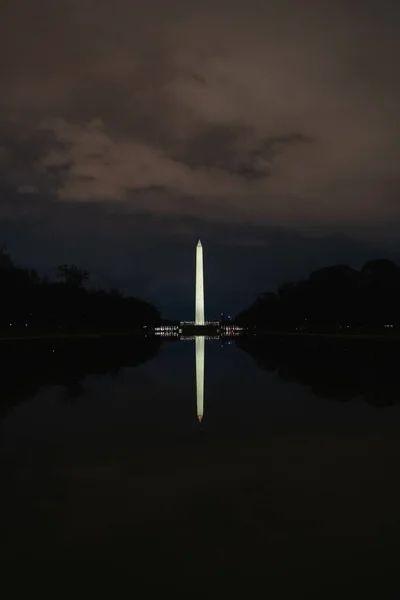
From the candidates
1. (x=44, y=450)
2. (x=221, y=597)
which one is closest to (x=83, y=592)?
(x=221, y=597)

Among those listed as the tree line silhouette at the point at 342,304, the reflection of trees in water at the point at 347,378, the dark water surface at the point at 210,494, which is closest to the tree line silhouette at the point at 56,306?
the tree line silhouette at the point at 342,304

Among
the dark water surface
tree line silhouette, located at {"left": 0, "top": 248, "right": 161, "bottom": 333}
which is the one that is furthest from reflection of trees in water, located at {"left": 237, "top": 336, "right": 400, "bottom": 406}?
tree line silhouette, located at {"left": 0, "top": 248, "right": 161, "bottom": 333}

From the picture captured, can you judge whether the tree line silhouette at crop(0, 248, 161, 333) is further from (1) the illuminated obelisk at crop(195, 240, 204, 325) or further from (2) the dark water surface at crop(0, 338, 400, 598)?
(2) the dark water surface at crop(0, 338, 400, 598)

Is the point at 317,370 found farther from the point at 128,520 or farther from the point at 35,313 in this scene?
the point at 35,313

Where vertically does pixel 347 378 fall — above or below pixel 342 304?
below

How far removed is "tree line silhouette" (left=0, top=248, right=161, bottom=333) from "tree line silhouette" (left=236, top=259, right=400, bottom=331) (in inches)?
1146

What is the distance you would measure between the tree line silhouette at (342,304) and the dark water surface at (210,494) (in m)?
58.8

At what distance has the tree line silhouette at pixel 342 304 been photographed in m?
71.3

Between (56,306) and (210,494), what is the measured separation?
76957 millimetres

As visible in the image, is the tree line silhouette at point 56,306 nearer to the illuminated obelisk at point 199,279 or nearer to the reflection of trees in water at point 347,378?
the illuminated obelisk at point 199,279

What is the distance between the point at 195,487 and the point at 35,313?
2834 inches

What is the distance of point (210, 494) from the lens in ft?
23.1

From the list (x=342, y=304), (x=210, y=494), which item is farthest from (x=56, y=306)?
(x=210, y=494)

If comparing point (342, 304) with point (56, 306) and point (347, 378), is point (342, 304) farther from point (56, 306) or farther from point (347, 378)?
point (347, 378)
